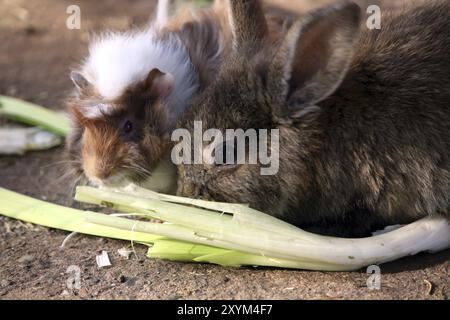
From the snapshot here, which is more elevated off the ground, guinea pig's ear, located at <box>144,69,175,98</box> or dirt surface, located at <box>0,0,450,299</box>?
guinea pig's ear, located at <box>144,69,175,98</box>

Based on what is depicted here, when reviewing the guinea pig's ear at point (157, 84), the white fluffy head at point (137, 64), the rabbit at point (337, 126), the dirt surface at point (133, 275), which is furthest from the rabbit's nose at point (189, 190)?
the guinea pig's ear at point (157, 84)

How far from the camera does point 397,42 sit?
4.45 metres

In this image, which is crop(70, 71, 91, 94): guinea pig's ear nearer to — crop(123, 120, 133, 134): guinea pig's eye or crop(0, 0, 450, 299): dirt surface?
crop(123, 120, 133, 134): guinea pig's eye

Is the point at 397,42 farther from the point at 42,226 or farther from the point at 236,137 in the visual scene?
the point at 42,226

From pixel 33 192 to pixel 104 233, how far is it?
3.38ft

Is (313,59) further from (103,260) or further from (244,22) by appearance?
(103,260)

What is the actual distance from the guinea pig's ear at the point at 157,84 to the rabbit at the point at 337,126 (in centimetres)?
34

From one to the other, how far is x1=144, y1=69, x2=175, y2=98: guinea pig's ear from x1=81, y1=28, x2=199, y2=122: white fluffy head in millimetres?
58

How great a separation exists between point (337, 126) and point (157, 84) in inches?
44.3

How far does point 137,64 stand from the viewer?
4.78m

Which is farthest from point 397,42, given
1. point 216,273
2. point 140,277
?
point 140,277

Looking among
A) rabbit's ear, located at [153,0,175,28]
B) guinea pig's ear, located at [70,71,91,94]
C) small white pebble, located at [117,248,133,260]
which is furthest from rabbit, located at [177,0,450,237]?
rabbit's ear, located at [153,0,175,28]

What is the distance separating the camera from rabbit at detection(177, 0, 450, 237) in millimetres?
4195

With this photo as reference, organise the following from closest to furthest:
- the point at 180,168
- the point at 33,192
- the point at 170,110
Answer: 1. the point at 180,168
2. the point at 170,110
3. the point at 33,192
